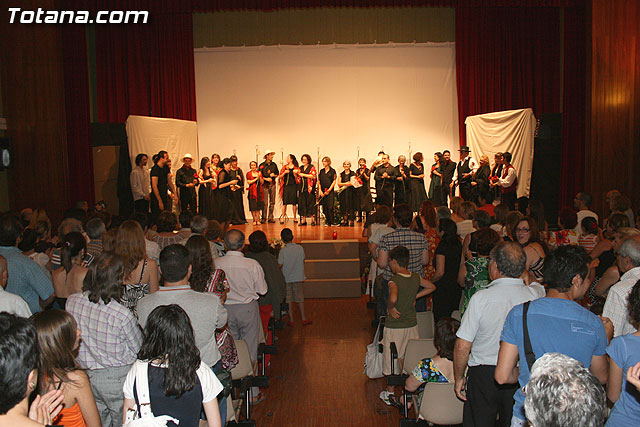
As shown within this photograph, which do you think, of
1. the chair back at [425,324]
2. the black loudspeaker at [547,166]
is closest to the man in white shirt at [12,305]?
the chair back at [425,324]

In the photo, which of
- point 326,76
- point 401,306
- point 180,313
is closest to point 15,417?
point 180,313

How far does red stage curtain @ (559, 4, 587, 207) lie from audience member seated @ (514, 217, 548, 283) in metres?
8.09

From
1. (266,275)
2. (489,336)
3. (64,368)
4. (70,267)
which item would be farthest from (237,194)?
(64,368)

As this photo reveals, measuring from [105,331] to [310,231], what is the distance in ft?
28.3

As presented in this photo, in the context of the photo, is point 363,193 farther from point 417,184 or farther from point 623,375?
point 623,375

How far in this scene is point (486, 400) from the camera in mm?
3068

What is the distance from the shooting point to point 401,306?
4629 millimetres

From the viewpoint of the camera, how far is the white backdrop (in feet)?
46.7

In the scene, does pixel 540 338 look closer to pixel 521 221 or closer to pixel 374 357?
pixel 521 221

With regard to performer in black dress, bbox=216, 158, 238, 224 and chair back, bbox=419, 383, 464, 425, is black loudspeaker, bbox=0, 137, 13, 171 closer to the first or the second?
performer in black dress, bbox=216, 158, 238, 224

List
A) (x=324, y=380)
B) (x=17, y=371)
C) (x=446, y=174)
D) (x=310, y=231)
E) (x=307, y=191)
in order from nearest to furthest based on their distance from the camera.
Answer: (x=17, y=371), (x=324, y=380), (x=310, y=231), (x=446, y=174), (x=307, y=191)

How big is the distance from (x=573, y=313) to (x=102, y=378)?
2.23m

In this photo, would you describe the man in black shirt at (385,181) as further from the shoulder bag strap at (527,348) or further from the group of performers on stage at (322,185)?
the shoulder bag strap at (527,348)

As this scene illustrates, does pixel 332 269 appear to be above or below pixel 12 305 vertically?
below
